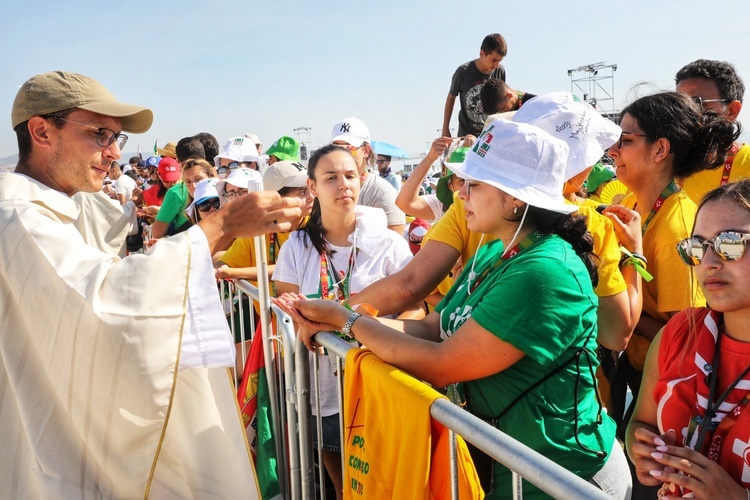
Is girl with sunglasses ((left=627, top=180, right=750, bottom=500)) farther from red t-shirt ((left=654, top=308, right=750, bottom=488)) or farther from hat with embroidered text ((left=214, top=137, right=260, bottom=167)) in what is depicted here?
hat with embroidered text ((left=214, top=137, right=260, bottom=167))

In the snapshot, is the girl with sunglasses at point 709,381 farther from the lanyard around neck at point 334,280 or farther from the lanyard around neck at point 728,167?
the lanyard around neck at point 728,167

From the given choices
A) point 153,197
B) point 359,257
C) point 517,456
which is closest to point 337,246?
point 359,257

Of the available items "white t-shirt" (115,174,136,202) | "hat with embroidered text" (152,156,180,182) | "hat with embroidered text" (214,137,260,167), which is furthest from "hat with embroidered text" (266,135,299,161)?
"white t-shirt" (115,174,136,202)

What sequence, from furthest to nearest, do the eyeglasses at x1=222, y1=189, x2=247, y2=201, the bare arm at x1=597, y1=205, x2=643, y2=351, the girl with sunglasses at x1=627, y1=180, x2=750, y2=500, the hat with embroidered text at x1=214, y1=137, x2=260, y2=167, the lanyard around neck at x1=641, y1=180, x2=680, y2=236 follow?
the hat with embroidered text at x1=214, y1=137, x2=260, y2=167
the eyeglasses at x1=222, y1=189, x2=247, y2=201
the lanyard around neck at x1=641, y1=180, x2=680, y2=236
the bare arm at x1=597, y1=205, x2=643, y2=351
the girl with sunglasses at x1=627, y1=180, x2=750, y2=500

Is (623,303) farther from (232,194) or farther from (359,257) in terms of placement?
(232,194)

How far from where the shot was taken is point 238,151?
7.52 metres

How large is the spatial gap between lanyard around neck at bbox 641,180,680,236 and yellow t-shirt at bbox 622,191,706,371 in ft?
0.06

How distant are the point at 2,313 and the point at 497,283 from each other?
1.72m

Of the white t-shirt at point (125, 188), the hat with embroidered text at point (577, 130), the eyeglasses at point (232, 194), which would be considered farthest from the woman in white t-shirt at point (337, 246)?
the white t-shirt at point (125, 188)

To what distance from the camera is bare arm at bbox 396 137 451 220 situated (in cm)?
503

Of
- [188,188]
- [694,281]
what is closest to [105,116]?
[694,281]

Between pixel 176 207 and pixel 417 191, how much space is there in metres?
2.56

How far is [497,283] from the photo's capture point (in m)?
2.08

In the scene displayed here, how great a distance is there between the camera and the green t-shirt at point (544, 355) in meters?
1.99
